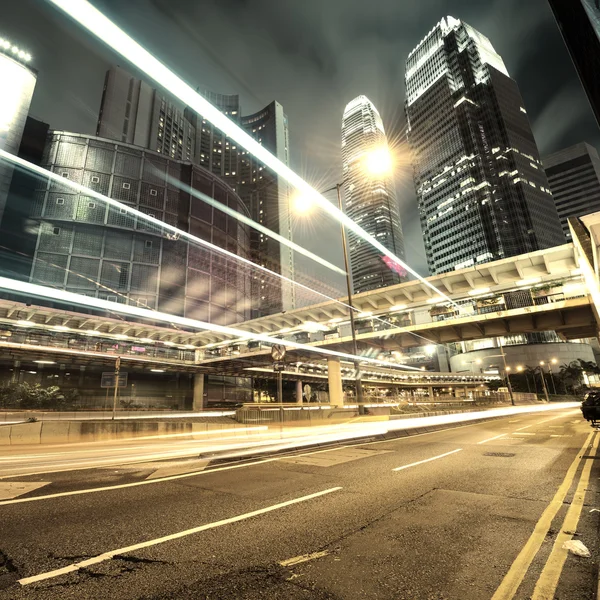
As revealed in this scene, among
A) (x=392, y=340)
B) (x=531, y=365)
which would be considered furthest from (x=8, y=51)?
(x=531, y=365)

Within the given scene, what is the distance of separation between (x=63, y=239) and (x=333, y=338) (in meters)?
60.7

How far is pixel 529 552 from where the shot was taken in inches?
141

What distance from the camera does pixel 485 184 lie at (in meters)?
169

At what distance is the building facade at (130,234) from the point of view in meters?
65.1

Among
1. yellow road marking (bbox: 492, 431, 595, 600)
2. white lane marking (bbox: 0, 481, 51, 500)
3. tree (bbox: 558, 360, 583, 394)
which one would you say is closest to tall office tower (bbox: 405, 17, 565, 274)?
tree (bbox: 558, 360, 583, 394)

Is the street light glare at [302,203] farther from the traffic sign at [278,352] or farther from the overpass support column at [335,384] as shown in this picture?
the overpass support column at [335,384]

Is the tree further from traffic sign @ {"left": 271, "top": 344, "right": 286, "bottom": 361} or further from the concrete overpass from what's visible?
traffic sign @ {"left": 271, "top": 344, "right": 286, "bottom": 361}

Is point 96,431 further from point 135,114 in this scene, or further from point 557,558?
point 135,114

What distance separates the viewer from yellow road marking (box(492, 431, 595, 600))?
283 centimetres

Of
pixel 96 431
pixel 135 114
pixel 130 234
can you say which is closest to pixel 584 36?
pixel 96 431

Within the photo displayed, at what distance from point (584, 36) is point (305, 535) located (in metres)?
7.77

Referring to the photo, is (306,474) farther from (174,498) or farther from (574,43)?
(574,43)

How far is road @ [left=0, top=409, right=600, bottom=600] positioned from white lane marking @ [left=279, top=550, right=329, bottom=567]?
2cm

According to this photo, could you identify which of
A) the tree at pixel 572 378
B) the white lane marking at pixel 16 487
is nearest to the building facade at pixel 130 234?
the white lane marking at pixel 16 487
